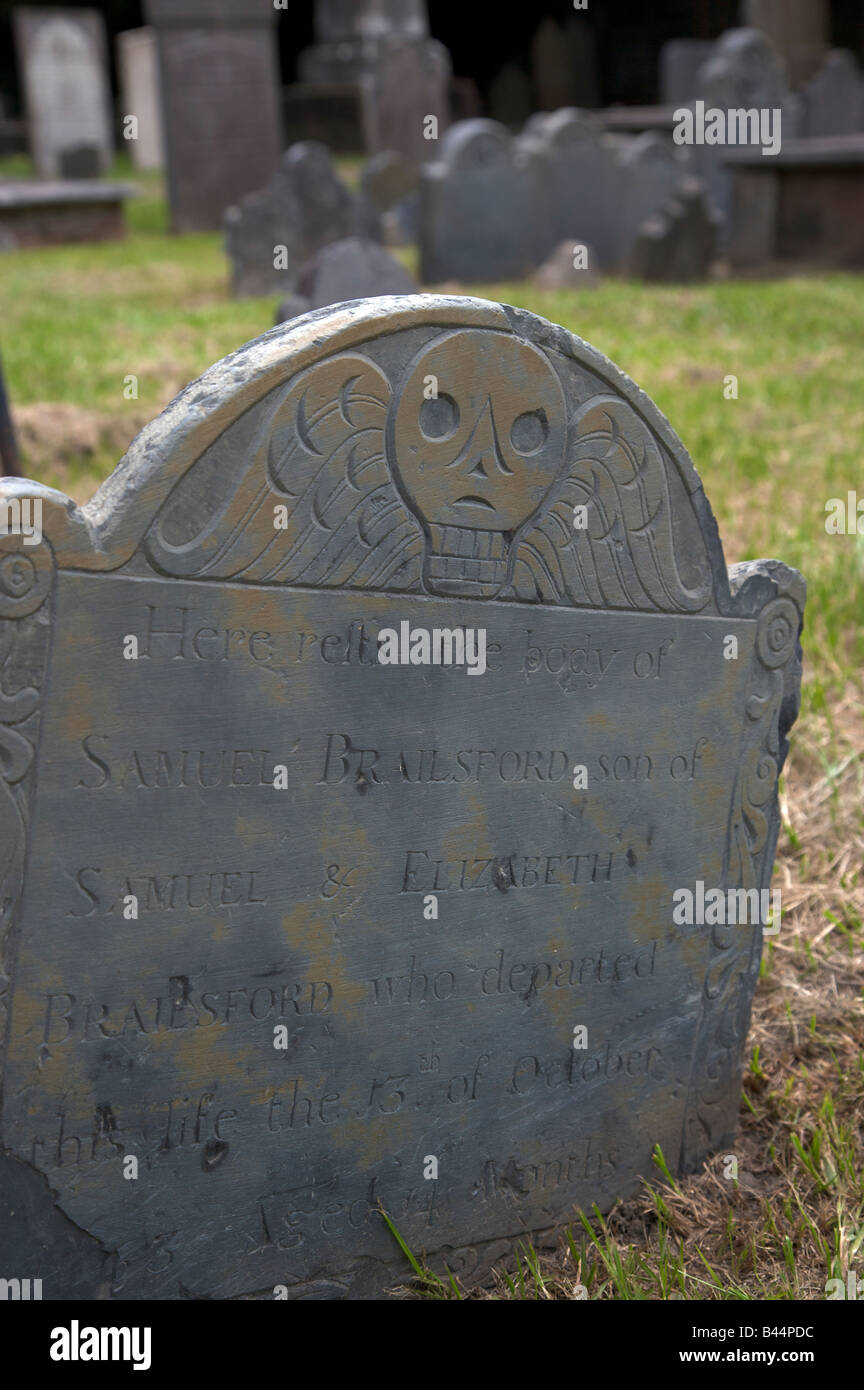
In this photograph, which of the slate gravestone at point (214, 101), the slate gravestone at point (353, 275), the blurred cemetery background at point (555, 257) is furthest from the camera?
the slate gravestone at point (214, 101)

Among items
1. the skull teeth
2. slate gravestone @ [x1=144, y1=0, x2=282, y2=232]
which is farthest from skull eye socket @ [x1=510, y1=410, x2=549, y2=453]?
slate gravestone @ [x1=144, y1=0, x2=282, y2=232]

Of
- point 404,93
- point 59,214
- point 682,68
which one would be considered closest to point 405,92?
point 404,93

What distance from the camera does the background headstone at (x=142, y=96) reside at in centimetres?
2256

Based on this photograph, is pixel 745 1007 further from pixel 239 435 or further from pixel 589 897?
pixel 239 435

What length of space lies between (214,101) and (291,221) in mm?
4148

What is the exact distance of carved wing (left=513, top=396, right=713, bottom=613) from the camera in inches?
80.1

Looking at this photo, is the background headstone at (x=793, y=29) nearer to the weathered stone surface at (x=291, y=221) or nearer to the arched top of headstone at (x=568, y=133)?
the arched top of headstone at (x=568, y=133)

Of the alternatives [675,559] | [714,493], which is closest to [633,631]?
[675,559]

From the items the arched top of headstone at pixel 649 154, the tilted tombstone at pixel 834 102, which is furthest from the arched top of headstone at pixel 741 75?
the tilted tombstone at pixel 834 102

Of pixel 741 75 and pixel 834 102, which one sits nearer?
pixel 741 75

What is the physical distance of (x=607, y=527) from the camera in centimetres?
208

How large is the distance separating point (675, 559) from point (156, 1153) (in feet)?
3.96

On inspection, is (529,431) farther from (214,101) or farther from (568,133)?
(214,101)

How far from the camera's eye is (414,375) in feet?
6.17
